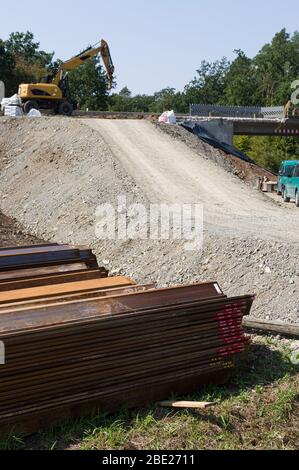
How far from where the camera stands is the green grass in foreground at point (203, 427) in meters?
5.78

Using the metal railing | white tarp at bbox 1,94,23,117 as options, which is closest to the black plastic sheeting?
white tarp at bbox 1,94,23,117

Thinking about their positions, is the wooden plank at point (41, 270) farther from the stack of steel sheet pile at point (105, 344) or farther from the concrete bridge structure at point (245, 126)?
the concrete bridge structure at point (245, 126)

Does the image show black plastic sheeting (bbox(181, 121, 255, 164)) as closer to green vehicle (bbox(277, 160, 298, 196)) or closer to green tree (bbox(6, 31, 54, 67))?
green vehicle (bbox(277, 160, 298, 196))

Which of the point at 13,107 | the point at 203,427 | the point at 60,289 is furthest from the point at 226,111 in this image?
the point at 203,427

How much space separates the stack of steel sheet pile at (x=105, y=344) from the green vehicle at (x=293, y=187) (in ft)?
47.8

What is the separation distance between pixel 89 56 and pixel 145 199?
1912cm

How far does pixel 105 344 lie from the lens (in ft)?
20.8

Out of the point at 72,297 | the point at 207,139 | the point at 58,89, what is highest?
the point at 58,89

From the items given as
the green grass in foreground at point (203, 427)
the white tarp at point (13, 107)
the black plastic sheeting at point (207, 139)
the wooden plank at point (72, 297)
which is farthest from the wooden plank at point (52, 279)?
the white tarp at point (13, 107)

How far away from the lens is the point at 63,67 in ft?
107

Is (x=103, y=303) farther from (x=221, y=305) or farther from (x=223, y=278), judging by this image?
(x=223, y=278)

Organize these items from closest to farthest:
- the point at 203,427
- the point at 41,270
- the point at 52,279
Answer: the point at 203,427
the point at 52,279
the point at 41,270

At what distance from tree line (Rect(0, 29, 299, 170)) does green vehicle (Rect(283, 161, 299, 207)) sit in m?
19.9

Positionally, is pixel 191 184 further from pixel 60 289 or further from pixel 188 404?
pixel 188 404
